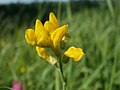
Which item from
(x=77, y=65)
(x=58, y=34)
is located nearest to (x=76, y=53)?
(x=58, y=34)

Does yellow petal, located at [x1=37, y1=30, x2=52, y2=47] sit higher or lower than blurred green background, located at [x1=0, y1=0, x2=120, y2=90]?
higher

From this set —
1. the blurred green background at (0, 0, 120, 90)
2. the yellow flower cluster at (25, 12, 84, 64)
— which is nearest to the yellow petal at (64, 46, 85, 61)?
the yellow flower cluster at (25, 12, 84, 64)

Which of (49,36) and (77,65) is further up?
(49,36)

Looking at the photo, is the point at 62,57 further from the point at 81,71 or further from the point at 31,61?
the point at 31,61

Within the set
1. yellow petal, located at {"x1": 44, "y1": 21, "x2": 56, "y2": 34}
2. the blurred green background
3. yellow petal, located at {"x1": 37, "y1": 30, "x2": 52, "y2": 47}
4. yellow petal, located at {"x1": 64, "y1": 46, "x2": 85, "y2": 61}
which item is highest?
yellow petal, located at {"x1": 44, "y1": 21, "x2": 56, "y2": 34}

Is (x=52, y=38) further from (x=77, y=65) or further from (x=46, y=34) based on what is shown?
(x=77, y=65)

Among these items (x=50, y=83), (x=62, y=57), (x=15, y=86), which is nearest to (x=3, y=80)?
(x=50, y=83)

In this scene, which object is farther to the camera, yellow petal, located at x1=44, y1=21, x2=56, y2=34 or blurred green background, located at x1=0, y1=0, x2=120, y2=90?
blurred green background, located at x1=0, y1=0, x2=120, y2=90

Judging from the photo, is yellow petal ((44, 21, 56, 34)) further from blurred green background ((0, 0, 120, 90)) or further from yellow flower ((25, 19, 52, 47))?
blurred green background ((0, 0, 120, 90))

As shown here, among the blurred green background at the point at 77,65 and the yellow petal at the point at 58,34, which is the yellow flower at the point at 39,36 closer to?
the yellow petal at the point at 58,34
